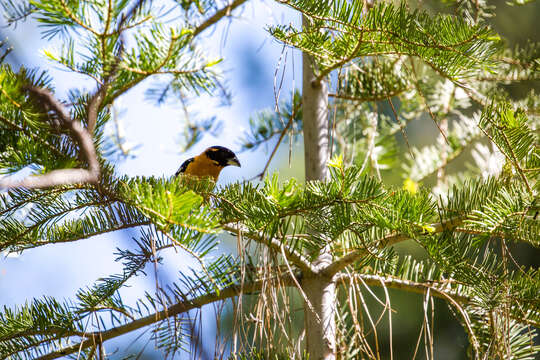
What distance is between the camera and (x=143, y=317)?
1.73m

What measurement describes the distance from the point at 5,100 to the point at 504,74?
2455 millimetres

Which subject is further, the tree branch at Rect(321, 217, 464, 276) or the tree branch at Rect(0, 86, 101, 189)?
the tree branch at Rect(321, 217, 464, 276)

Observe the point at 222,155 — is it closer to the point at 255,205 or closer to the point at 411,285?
the point at 411,285

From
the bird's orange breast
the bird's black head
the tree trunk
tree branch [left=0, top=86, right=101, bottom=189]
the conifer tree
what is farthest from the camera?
the bird's black head

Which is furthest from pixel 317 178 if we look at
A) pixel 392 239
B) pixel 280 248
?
pixel 392 239

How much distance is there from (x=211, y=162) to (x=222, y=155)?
217mm

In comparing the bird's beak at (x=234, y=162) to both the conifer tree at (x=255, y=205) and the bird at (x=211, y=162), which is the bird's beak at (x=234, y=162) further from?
the conifer tree at (x=255, y=205)

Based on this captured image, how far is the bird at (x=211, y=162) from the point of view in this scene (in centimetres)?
342

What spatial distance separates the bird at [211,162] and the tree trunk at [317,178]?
144cm

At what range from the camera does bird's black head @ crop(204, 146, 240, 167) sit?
3693mm

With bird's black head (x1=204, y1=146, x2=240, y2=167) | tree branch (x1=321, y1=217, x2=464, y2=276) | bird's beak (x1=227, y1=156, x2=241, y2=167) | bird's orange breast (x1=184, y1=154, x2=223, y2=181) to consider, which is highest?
bird's black head (x1=204, y1=146, x2=240, y2=167)

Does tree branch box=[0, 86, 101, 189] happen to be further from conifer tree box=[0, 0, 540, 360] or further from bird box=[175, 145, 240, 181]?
bird box=[175, 145, 240, 181]

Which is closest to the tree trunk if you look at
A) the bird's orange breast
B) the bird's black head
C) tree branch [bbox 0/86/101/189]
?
tree branch [bbox 0/86/101/189]

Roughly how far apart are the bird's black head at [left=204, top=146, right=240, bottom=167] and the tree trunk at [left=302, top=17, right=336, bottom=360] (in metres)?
1.64
